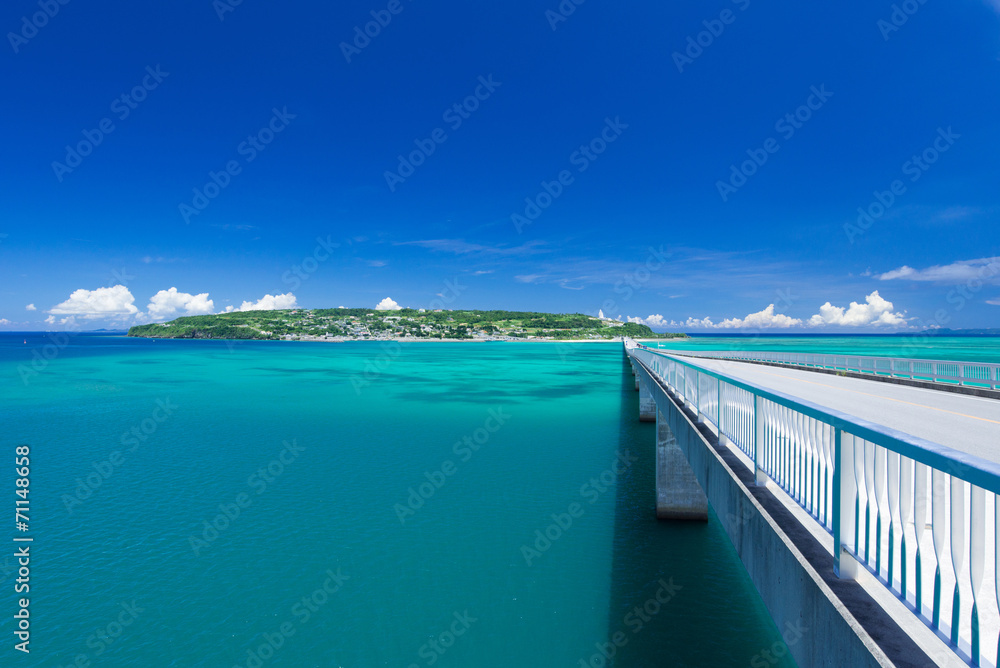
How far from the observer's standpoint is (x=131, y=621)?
10344 millimetres

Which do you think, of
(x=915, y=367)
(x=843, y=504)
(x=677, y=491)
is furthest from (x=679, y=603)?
(x=915, y=367)

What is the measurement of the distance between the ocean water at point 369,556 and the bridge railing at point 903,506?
6735 millimetres

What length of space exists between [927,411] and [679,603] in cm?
760

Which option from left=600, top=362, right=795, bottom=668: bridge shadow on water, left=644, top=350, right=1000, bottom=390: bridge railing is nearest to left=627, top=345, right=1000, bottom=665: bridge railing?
left=600, top=362, right=795, bottom=668: bridge shadow on water

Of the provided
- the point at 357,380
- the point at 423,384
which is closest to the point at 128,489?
the point at 423,384

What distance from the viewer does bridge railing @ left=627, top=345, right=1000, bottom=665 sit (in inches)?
98.0

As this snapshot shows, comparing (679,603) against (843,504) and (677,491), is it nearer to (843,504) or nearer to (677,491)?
(677,491)

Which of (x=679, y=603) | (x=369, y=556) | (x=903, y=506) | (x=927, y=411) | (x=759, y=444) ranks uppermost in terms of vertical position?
(x=903, y=506)

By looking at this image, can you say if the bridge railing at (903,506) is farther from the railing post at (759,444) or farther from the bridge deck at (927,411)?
the bridge deck at (927,411)

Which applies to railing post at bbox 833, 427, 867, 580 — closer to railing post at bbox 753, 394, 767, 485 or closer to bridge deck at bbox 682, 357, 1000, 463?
railing post at bbox 753, 394, 767, 485

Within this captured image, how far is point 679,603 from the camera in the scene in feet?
36.4

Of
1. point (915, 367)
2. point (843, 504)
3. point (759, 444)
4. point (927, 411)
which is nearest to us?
point (843, 504)

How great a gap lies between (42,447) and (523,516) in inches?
994

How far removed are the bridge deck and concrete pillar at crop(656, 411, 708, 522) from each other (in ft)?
11.3
